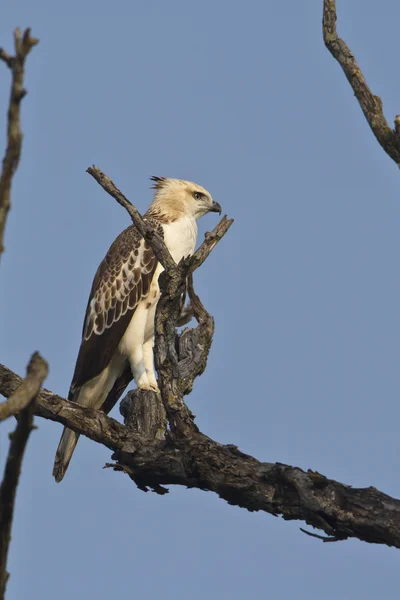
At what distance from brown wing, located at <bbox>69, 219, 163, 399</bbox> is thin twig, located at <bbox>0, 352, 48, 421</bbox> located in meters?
7.16

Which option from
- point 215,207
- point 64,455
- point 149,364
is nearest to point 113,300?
point 149,364

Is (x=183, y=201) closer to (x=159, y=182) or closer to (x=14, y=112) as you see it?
(x=159, y=182)

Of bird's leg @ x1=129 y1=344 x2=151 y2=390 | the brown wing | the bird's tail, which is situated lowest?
the bird's tail

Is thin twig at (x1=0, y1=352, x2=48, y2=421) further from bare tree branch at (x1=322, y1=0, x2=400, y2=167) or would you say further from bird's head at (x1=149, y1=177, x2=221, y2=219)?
bird's head at (x1=149, y1=177, x2=221, y2=219)

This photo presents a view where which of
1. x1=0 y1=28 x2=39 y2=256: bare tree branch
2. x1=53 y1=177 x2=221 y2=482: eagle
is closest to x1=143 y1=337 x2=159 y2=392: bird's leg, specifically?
x1=53 y1=177 x2=221 y2=482: eagle

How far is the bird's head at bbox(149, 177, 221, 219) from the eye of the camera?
1169 cm

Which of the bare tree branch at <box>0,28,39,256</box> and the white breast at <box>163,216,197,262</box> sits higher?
the white breast at <box>163,216,197,262</box>

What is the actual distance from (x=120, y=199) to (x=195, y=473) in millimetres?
2059

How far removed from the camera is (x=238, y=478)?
22.3ft

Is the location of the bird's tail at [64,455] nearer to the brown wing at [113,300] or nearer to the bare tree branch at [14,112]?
the brown wing at [113,300]

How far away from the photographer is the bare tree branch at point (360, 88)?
5762 millimetres

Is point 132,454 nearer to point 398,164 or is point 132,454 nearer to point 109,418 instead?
point 109,418

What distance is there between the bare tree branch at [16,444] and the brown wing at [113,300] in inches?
274

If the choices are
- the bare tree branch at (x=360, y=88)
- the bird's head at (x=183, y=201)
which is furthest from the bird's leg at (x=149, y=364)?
the bare tree branch at (x=360, y=88)
